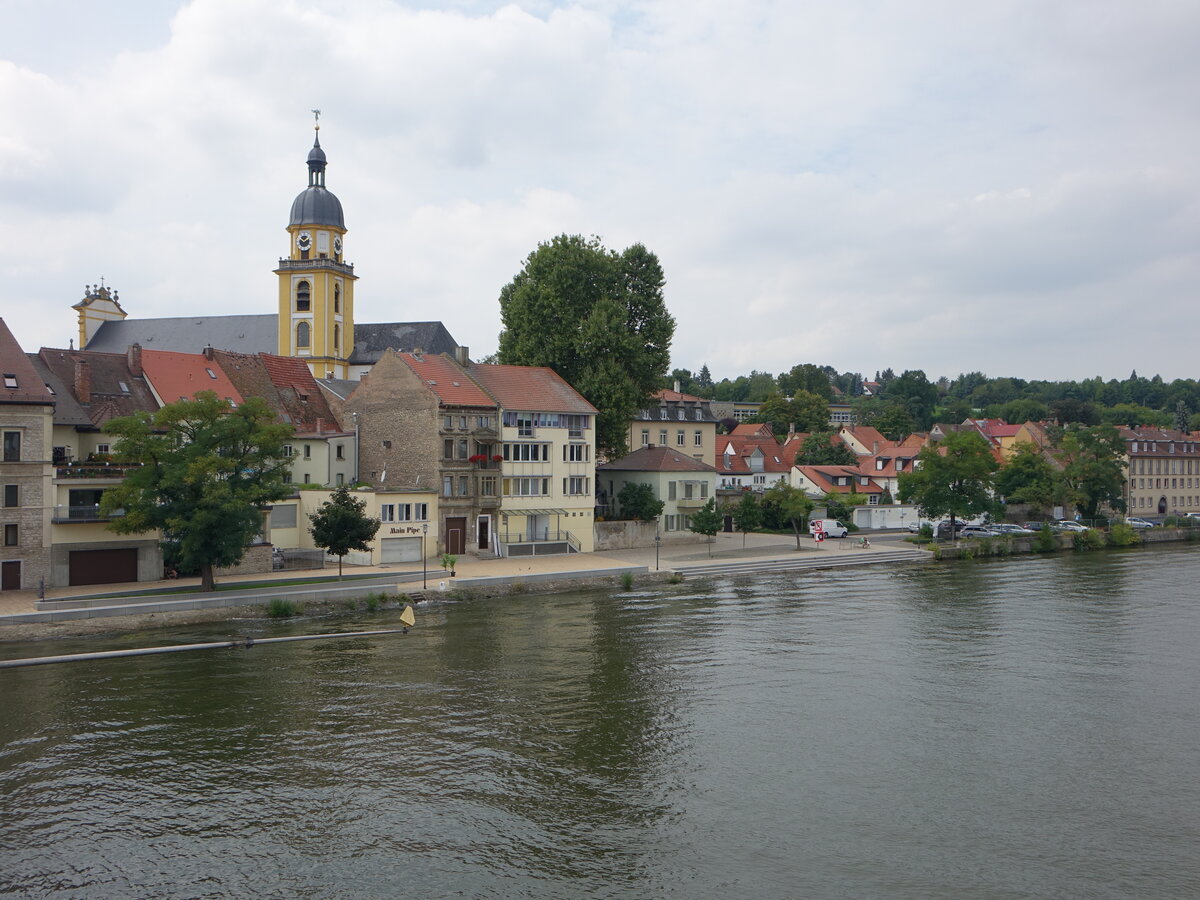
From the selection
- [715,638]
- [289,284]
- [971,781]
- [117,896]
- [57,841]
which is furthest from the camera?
[289,284]

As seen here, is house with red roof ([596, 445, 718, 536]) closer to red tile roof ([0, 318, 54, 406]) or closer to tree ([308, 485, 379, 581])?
tree ([308, 485, 379, 581])

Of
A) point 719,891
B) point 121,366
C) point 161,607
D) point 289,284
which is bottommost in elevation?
point 719,891

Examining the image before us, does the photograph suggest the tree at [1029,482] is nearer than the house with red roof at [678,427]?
No

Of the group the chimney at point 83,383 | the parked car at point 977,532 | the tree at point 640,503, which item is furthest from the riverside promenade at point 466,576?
the chimney at point 83,383

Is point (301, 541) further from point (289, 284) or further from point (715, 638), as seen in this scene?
point (289, 284)

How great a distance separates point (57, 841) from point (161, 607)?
18.7 metres

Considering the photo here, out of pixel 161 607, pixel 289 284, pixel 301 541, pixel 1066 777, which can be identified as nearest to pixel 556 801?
pixel 1066 777

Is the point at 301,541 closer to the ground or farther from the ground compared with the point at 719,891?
farther from the ground

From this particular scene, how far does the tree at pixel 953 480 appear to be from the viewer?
65312mm

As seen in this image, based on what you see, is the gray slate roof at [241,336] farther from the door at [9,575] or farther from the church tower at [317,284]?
the door at [9,575]

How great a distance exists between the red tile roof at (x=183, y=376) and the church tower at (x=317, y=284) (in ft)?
83.1

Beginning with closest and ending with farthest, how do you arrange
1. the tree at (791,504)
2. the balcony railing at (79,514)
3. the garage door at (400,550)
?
the balcony railing at (79,514), the garage door at (400,550), the tree at (791,504)

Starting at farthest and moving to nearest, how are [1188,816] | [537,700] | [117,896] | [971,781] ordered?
[537,700]
[971,781]
[1188,816]
[117,896]

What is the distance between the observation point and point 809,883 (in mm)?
16281
